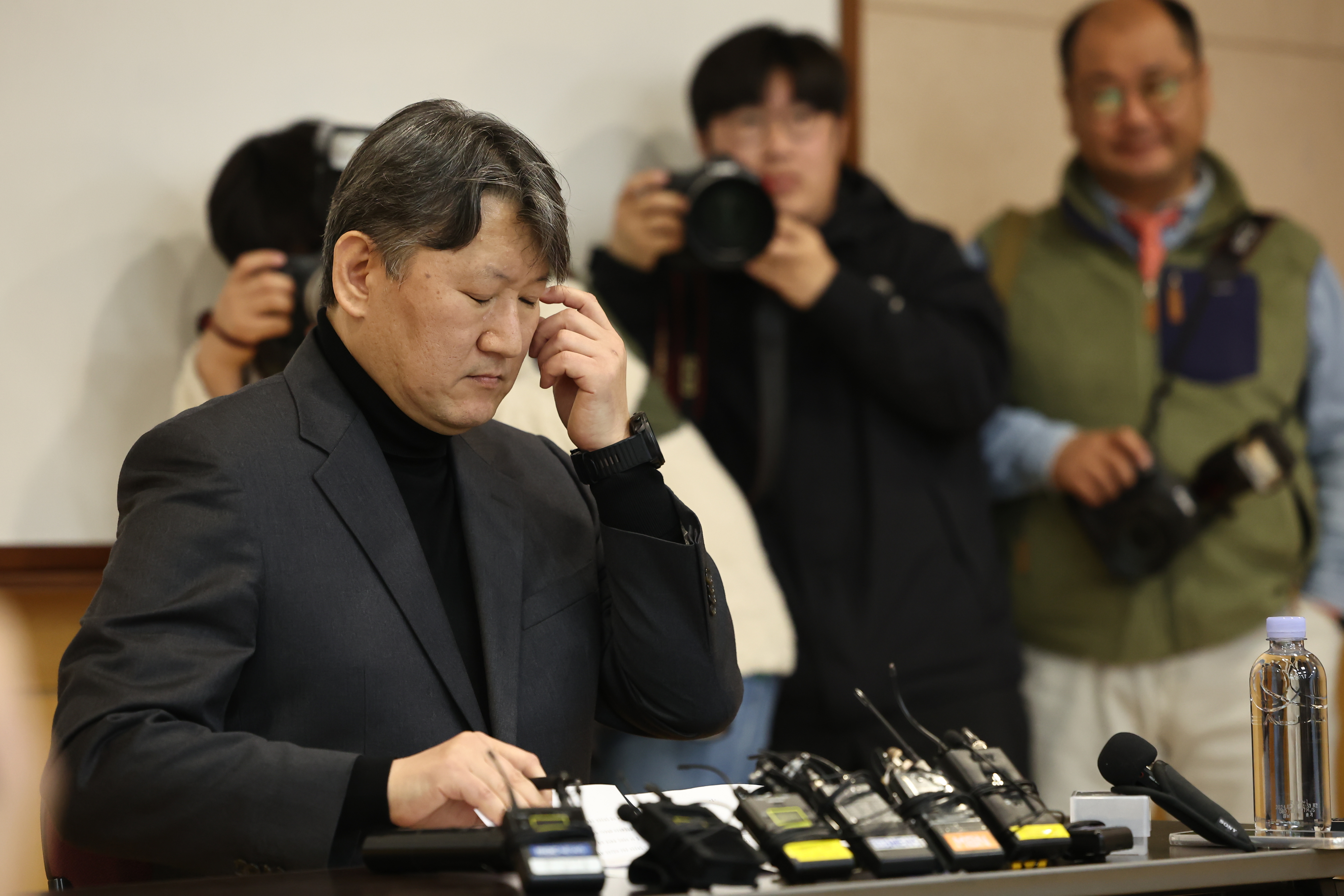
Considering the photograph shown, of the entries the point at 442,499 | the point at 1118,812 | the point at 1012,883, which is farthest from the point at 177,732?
the point at 1118,812

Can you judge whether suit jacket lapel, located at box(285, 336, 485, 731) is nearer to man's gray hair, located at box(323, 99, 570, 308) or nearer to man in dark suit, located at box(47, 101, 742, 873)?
man in dark suit, located at box(47, 101, 742, 873)

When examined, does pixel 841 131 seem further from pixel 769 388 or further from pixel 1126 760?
pixel 1126 760

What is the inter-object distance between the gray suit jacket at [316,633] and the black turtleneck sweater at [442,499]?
0.06 feet

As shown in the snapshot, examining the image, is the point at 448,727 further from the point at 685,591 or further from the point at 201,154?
the point at 201,154

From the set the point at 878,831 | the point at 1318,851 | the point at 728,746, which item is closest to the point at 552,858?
the point at 878,831

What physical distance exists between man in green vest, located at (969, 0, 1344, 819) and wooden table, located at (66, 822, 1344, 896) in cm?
143

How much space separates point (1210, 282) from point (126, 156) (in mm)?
1963

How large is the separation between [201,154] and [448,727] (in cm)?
148

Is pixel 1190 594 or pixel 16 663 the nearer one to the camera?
pixel 16 663

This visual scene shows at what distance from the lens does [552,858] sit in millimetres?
1024

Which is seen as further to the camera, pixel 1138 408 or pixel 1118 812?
pixel 1138 408

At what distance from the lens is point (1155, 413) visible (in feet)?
8.98

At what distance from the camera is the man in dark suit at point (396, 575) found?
1.20 meters

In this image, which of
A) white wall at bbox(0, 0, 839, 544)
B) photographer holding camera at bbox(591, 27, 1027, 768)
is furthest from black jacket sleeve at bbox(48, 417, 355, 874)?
photographer holding camera at bbox(591, 27, 1027, 768)
